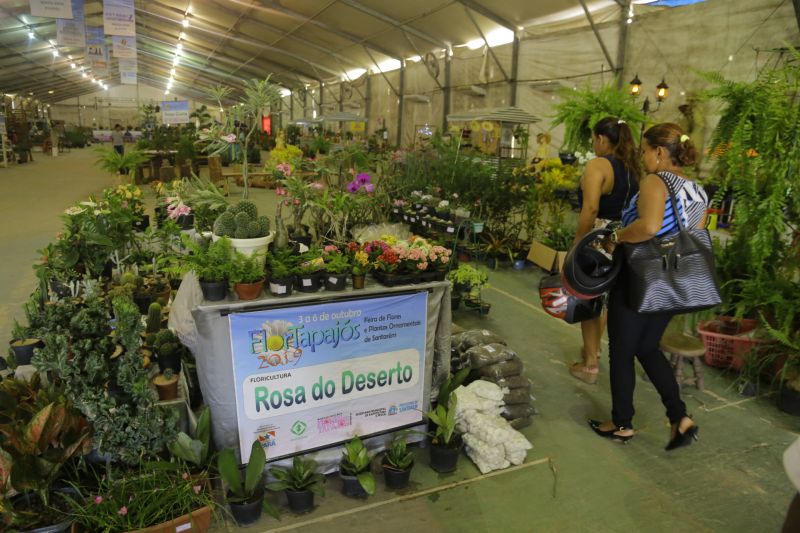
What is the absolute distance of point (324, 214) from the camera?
3289 millimetres

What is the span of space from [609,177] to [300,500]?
2.27 meters

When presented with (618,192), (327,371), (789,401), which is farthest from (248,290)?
(789,401)

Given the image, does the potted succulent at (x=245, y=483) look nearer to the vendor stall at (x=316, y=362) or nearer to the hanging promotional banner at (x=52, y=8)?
the vendor stall at (x=316, y=362)

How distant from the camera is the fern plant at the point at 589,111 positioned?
3.54 metres

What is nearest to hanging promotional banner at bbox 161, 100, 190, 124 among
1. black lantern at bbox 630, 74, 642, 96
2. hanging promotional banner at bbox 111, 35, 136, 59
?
hanging promotional banner at bbox 111, 35, 136, 59

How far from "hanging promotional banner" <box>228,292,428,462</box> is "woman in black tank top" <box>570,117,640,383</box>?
1162mm

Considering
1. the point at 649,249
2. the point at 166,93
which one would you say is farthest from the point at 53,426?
the point at 166,93

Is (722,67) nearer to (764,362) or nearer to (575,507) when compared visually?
(764,362)

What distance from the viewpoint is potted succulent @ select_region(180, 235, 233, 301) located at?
85.4 inches

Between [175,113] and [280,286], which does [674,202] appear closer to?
[280,286]

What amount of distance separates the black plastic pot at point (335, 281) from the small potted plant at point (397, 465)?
76 cm

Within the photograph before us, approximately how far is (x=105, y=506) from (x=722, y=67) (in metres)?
8.52

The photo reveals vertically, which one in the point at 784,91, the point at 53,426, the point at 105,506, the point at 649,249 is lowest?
the point at 105,506

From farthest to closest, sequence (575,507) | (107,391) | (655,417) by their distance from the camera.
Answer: (655,417) < (575,507) < (107,391)
